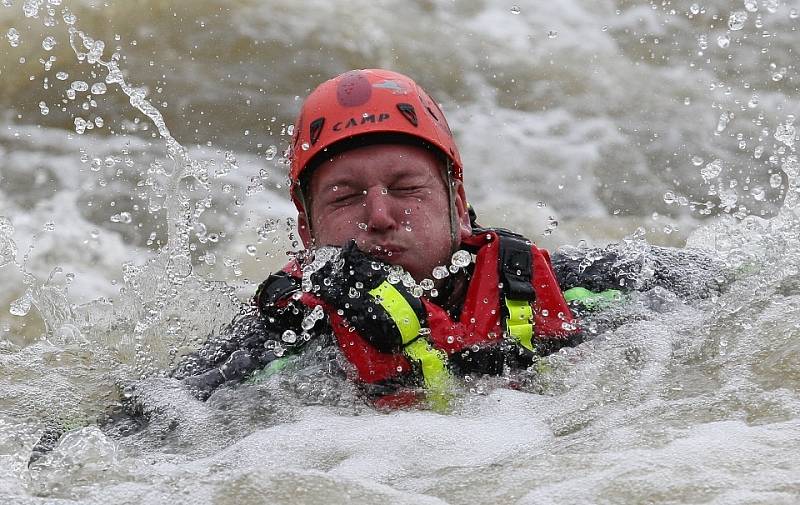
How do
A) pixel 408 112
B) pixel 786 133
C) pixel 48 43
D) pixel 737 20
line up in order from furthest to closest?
1. pixel 737 20
2. pixel 48 43
3. pixel 786 133
4. pixel 408 112

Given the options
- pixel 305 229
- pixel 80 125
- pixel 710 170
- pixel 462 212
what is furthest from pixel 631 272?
pixel 80 125

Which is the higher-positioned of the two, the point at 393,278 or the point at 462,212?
the point at 462,212

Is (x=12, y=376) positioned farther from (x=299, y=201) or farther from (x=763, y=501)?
(x=763, y=501)

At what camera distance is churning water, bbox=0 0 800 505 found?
8.00 feet

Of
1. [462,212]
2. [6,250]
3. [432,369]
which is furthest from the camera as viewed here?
[6,250]

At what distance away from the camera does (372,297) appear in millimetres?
3191

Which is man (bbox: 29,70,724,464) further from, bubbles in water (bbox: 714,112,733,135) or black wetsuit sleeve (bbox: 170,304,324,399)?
bubbles in water (bbox: 714,112,733,135)

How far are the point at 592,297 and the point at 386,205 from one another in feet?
2.83

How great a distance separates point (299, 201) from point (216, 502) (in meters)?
1.66

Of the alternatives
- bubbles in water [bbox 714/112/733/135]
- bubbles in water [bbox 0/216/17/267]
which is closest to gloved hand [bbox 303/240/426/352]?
bubbles in water [bbox 0/216/17/267]

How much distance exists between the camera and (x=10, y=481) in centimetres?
242

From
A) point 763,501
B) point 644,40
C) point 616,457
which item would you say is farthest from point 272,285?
point 644,40

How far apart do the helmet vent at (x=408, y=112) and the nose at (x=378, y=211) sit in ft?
1.08

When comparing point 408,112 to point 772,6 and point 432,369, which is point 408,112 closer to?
point 432,369
